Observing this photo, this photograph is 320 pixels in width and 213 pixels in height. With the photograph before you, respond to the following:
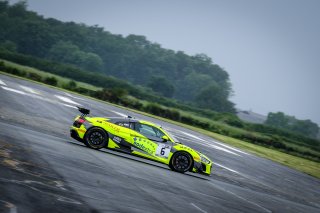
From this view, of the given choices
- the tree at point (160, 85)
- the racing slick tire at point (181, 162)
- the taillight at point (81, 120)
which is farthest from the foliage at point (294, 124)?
the taillight at point (81, 120)

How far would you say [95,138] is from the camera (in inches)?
633

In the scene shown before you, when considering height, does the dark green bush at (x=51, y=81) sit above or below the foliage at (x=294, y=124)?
below

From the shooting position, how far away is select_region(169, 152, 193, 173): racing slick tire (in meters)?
16.3

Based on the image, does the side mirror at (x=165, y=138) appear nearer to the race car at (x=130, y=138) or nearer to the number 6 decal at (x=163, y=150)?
the race car at (x=130, y=138)

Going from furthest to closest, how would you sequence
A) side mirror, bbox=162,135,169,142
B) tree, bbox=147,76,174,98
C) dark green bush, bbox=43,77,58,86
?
tree, bbox=147,76,174,98 < dark green bush, bbox=43,77,58,86 < side mirror, bbox=162,135,169,142

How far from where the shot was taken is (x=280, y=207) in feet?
48.5

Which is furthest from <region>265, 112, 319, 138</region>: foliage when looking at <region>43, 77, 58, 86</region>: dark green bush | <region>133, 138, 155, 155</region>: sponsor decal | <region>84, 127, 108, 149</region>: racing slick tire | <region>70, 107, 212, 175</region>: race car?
<region>84, 127, 108, 149</region>: racing slick tire

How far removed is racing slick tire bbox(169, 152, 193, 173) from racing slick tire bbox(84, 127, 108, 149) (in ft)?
7.58

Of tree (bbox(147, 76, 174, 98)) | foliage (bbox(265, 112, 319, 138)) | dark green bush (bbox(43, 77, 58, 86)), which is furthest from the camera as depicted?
foliage (bbox(265, 112, 319, 138))

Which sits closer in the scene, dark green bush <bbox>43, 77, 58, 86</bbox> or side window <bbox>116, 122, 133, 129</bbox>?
side window <bbox>116, 122, 133, 129</bbox>

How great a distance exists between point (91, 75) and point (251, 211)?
315ft

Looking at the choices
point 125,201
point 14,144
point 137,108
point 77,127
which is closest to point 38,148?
point 14,144

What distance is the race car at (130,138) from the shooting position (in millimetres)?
15898

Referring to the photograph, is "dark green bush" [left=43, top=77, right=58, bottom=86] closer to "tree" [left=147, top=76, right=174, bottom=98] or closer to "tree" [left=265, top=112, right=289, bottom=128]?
"tree" [left=147, top=76, right=174, bottom=98]
